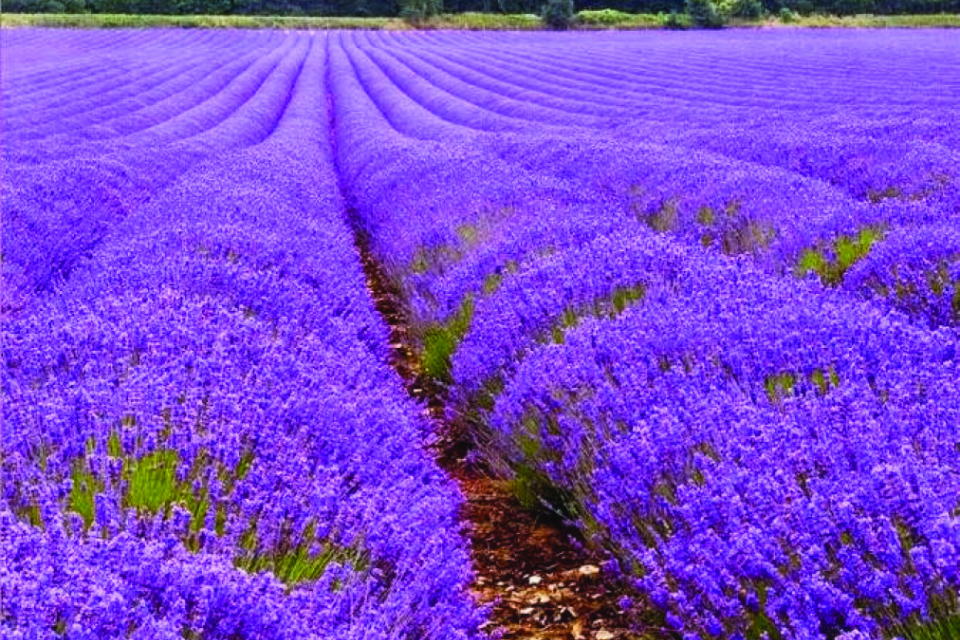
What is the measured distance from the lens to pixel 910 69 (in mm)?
17125

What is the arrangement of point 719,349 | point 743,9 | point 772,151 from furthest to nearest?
point 743,9 < point 772,151 < point 719,349

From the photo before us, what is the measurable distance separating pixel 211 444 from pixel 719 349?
4.23 feet

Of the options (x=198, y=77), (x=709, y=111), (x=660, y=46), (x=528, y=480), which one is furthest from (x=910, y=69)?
(x=528, y=480)

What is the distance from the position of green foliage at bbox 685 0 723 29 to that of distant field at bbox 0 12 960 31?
1.31 metres

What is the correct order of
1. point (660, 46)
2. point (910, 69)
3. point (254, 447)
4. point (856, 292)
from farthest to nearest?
point (660, 46) < point (910, 69) < point (856, 292) < point (254, 447)

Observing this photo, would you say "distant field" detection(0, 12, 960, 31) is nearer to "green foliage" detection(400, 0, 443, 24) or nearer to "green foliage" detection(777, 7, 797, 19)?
"green foliage" detection(777, 7, 797, 19)

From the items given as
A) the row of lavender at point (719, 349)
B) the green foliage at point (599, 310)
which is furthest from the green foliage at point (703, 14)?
the green foliage at point (599, 310)

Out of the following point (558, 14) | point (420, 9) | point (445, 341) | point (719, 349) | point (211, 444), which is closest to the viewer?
point (211, 444)

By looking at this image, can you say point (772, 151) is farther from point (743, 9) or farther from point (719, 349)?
point (743, 9)

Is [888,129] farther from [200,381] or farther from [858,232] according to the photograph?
[200,381]

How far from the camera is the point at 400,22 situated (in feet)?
155

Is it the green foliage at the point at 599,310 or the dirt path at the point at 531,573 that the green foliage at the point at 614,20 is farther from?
the dirt path at the point at 531,573

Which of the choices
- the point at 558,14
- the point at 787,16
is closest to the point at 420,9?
the point at 558,14

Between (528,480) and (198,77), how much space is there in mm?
18425
